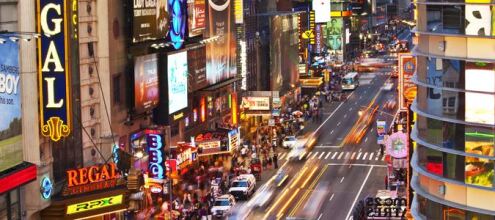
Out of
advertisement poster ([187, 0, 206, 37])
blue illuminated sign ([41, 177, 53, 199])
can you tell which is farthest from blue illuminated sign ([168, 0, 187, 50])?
blue illuminated sign ([41, 177, 53, 199])

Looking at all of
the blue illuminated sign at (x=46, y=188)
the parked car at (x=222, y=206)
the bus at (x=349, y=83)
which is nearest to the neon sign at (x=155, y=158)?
the parked car at (x=222, y=206)

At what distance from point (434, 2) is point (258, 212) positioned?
1496 inches

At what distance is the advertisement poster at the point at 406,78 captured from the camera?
5991 cm

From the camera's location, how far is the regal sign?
1972 inches

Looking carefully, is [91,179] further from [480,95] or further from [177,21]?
[177,21]

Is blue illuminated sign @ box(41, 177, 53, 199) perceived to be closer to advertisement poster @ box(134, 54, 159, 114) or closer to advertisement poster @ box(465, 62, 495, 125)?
advertisement poster @ box(134, 54, 159, 114)

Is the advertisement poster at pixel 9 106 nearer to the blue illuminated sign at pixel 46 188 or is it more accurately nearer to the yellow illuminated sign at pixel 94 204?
the blue illuminated sign at pixel 46 188

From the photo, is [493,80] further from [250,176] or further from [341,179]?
[341,179]

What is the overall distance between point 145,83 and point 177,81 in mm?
6190

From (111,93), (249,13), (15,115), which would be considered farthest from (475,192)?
(249,13)

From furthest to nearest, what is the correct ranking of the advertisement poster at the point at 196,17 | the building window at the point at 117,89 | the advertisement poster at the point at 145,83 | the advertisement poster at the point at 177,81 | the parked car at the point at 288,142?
the parked car at the point at 288,142 < the advertisement poster at the point at 196,17 < the advertisement poster at the point at 177,81 < the advertisement poster at the point at 145,83 < the building window at the point at 117,89

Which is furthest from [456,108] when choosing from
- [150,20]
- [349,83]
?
[349,83]

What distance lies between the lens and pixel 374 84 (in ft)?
562

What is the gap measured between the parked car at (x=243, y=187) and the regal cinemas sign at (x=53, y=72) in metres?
28.3
